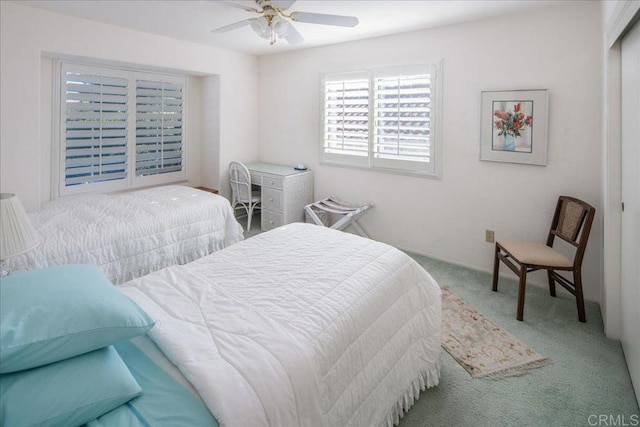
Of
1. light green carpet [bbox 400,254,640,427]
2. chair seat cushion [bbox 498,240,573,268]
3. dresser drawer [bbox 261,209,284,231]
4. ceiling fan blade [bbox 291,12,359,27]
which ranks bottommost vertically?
light green carpet [bbox 400,254,640,427]

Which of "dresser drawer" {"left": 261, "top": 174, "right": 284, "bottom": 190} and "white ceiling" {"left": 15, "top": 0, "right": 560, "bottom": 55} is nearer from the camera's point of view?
"white ceiling" {"left": 15, "top": 0, "right": 560, "bottom": 55}

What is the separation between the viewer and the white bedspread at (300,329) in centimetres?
109

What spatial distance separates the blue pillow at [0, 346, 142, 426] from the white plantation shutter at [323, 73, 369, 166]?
3.64 metres

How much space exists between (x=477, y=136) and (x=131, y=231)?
3063mm

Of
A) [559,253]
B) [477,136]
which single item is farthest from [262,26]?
[559,253]

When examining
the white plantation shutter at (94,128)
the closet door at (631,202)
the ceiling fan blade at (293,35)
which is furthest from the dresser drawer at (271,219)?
the closet door at (631,202)

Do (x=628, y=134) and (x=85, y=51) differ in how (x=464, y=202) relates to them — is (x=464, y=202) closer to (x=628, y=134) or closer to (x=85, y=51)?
(x=628, y=134)

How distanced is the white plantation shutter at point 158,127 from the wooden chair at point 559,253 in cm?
399

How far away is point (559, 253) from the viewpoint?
2.80m

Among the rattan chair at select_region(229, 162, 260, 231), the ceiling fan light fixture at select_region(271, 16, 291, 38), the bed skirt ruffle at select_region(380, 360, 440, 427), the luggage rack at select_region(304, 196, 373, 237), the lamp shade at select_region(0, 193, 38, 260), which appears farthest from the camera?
the rattan chair at select_region(229, 162, 260, 231)

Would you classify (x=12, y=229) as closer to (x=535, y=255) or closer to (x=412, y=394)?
(x=412, y=394)

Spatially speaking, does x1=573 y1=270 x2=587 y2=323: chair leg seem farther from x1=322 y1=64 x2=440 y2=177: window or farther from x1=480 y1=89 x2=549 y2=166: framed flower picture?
x1=322 y1=64 x2=440 y2=177: window

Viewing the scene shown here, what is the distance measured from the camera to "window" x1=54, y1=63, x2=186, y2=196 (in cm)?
384

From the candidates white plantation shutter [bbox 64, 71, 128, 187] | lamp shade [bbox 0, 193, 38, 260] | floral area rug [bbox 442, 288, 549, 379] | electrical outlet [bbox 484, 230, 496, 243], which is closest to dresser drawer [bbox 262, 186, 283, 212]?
white plantation shutter [bbox 64, 71, 128, 187]
